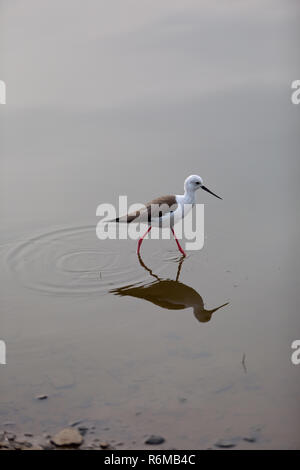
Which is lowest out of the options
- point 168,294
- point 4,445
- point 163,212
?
point 4,445

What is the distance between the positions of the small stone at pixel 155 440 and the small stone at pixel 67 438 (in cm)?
49

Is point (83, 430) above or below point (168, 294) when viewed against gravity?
below

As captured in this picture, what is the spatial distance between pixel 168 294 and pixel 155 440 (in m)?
2.45

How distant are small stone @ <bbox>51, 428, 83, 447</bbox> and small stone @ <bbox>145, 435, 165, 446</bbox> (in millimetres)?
488

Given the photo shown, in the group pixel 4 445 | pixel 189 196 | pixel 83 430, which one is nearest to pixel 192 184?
pixel 189 196

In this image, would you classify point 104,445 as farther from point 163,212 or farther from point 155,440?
point 163,212

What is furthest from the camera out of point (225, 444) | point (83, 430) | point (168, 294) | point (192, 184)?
point (192, 184)

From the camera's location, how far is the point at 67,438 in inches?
169

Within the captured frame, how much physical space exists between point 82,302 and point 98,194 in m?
2.76

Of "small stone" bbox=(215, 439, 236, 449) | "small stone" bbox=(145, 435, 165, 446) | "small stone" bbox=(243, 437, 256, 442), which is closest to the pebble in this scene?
"small stone" bbox=(145, 435, 165, 446)

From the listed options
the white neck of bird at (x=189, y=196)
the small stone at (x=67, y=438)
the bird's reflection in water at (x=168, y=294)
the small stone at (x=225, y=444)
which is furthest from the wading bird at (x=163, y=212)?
the small stone at (x=225, y=444)

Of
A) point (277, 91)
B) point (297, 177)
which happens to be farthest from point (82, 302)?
point (277, 91)
